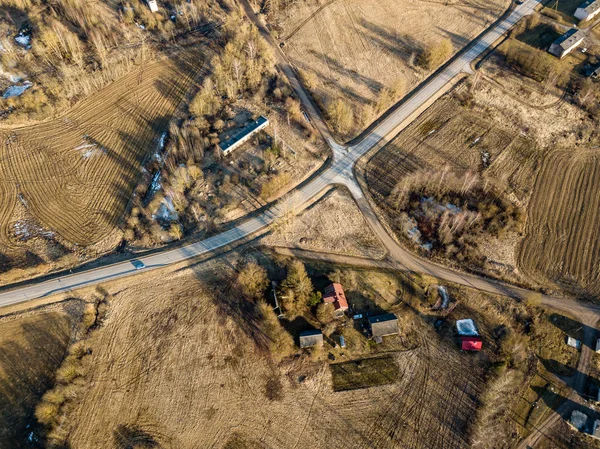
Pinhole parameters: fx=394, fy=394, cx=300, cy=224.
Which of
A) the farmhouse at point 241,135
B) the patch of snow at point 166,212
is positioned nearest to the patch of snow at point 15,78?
the patch of snow at point 166,212

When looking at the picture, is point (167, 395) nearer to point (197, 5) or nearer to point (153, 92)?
point (153, 92)

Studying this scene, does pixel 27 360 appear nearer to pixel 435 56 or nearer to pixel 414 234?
pixel 414 234

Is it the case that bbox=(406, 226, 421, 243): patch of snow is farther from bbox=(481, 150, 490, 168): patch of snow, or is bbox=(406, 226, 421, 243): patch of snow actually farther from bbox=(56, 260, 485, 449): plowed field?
bbox=(481, 150, 490, 168): patch of snow

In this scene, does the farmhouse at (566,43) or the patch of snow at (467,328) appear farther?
the farmhouse at (566,43)

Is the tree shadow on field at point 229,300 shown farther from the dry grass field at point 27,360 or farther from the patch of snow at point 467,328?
the patch of snow at point 467,328

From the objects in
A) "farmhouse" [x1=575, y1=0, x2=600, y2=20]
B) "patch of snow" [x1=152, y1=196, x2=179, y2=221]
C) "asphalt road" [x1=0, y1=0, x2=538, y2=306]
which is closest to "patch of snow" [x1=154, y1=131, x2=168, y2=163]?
"patch of snow" [x1=152, y1=196, x2=179, y2=221]

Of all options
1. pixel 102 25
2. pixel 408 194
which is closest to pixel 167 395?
pixel 408 194

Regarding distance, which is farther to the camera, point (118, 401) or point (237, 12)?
point (237, 12)
